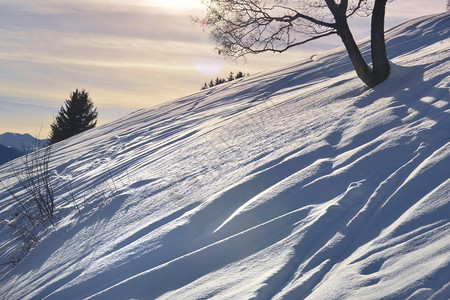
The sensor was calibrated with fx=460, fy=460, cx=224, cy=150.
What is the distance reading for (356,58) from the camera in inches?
297

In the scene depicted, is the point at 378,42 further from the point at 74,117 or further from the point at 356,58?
the point at 74,117

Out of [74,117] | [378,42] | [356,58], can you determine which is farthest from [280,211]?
[74,117]

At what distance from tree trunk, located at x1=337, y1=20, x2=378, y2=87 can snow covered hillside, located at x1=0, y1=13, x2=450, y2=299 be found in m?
0.23

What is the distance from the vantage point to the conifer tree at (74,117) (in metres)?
31.2

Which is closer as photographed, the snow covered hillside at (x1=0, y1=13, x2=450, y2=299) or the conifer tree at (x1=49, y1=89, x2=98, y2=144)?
the snow covered hillside at (x1=0, y1=13, x2=450, y2=299)

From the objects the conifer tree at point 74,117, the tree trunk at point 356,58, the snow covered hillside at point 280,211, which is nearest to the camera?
the snow covered hillside at point 280,211

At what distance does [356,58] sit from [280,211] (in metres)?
4.10

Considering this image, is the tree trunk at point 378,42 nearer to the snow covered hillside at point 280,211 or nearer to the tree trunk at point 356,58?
the tree trunk at point 356,58

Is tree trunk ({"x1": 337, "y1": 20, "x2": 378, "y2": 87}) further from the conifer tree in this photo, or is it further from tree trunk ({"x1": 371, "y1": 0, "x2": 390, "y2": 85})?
the conifer tree

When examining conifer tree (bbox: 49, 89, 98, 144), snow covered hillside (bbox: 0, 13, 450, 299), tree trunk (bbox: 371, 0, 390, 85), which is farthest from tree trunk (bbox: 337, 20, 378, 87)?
conifer tree (bbox: 49, 89, 98, 144)

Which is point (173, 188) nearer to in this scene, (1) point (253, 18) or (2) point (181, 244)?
(2) point (181, 244)

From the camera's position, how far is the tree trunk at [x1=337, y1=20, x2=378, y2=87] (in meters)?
7.38

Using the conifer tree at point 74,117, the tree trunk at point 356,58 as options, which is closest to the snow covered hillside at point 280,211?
the tree trunk at point 356,58

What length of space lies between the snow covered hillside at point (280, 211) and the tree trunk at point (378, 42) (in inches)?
9.9
